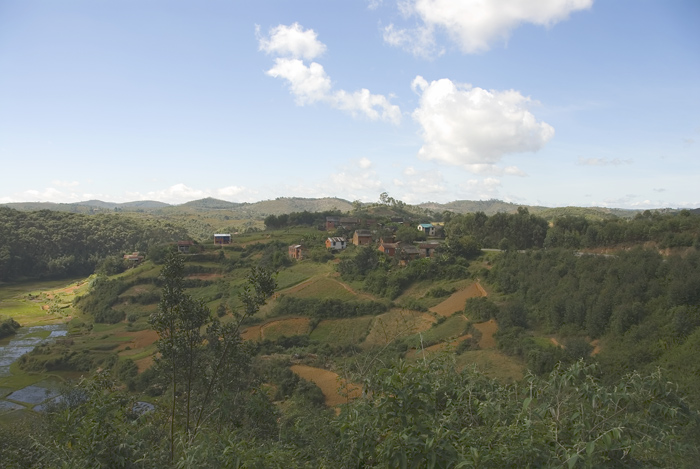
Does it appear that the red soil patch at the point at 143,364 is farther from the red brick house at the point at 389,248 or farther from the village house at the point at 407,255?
the red brick house at the point at 389,248

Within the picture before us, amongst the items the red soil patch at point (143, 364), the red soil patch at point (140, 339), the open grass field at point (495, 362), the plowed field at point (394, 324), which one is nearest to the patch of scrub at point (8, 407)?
the red soil patch at point (143, 364)

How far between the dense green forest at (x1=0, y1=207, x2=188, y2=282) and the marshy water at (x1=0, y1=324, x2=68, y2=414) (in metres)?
33.3

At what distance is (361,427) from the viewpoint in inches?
202

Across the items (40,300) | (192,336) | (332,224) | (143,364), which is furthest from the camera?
(332,224)

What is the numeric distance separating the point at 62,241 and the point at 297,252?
178ft

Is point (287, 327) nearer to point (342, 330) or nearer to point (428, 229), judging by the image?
point (342, 330)

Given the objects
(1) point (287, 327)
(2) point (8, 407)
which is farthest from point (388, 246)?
(2) point (8, 407)

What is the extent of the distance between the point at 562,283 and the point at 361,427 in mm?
33941

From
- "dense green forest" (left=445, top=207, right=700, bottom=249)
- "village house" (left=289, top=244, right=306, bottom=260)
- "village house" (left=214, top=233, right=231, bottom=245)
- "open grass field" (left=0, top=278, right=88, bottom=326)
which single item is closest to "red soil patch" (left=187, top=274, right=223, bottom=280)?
"village house" (left=289, top=244, right=306, bottom=260)

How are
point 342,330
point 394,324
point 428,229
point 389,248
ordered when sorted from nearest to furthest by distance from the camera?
point 394,324
point 342,330
point 389,248
point 428,229

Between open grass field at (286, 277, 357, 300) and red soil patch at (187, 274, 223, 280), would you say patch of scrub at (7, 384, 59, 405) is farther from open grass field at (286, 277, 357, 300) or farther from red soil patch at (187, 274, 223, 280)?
red soil patch at (187, 274, 223, 280)

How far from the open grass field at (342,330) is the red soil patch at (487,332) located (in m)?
10.2

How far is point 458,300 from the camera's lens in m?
40.3

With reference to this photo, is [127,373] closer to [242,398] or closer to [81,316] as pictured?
[242,398]
